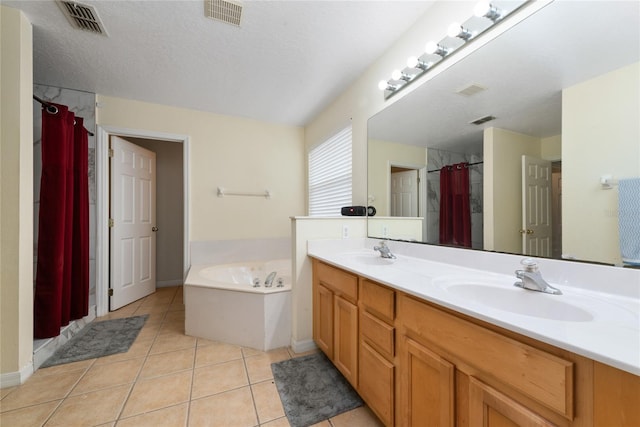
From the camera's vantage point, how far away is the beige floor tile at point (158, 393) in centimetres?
134

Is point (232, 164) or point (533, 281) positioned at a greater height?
point (232, 164)

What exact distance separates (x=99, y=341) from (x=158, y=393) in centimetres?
108

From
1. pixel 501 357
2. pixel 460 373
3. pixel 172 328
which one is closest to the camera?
pixel 501 357

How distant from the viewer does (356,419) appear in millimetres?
1268

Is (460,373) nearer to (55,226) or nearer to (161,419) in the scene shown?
(161,419)

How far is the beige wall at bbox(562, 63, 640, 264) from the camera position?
2.60ft

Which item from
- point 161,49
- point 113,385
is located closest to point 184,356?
point 113,385

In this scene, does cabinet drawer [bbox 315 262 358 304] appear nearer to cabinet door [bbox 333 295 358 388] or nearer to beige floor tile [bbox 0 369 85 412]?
cabinet door [bbox 333 295 358 388]

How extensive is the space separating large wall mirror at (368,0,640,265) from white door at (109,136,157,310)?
3213 mm

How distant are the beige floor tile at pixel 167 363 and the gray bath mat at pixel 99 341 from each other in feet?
1.14

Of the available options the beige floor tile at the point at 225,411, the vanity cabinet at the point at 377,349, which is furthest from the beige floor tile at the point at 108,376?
the vanity cabinet at the point at 377,349

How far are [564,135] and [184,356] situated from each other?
257 cm

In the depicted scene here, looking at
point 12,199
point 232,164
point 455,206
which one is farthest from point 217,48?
point 455,206

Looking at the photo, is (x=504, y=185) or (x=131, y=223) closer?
(x=504, y=185)
